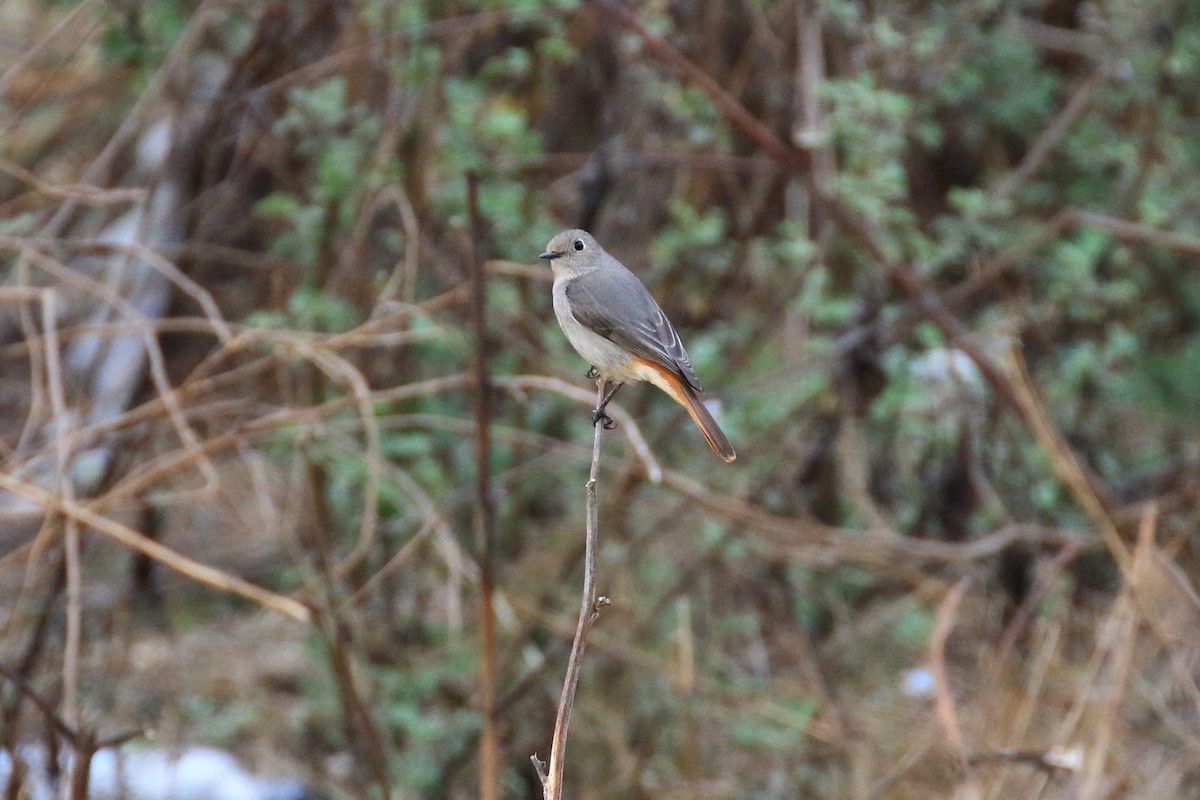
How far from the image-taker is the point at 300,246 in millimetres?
5785

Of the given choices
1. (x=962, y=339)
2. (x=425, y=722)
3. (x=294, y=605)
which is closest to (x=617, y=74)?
(x=962, y=339)

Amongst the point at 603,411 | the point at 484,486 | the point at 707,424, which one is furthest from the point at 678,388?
the point at 484,486

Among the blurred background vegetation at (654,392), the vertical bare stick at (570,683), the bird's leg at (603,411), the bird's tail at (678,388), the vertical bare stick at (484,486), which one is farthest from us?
the blurred background vegetation at (654,392)

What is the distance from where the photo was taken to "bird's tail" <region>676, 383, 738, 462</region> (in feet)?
11.0

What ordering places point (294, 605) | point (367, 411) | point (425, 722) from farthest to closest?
point (425, 722) < point (367, 411) < point (294, 605)

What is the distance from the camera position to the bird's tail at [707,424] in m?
3.34

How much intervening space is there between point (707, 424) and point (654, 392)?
2.25 meters

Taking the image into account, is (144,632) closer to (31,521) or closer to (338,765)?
(31,521)

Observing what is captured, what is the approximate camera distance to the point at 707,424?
11.8 ft

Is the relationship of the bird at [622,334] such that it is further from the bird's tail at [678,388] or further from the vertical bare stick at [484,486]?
the vertical bare stick at [484,486]

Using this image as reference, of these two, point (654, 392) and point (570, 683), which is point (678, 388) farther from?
point (654, 392)

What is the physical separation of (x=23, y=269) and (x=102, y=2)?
72.4 inches

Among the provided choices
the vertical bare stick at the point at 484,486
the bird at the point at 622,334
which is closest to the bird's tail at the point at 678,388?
the bird at the point at 622,334

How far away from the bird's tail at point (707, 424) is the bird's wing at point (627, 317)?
0.04 metres
